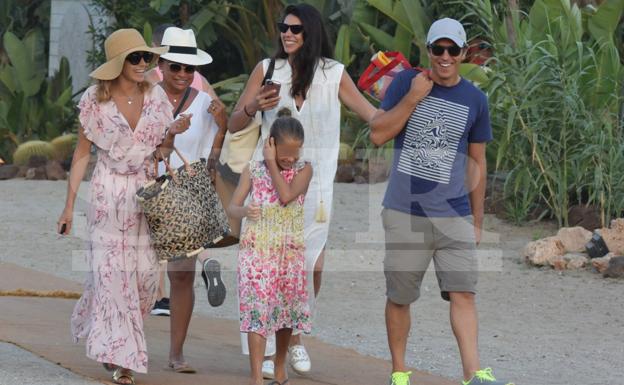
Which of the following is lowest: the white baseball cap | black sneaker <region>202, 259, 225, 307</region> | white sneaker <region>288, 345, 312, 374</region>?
white sneaker <region>288, 345, 312, 374</region>

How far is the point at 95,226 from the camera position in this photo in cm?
645

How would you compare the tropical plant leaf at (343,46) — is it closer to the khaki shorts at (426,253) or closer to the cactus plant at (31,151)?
the cactus plant at (31,151)

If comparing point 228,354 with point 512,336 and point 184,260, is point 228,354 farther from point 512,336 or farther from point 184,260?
point 512,336

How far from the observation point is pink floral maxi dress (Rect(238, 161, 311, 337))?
20.0 feet

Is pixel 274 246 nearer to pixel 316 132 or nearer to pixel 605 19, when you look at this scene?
pixel 316 132

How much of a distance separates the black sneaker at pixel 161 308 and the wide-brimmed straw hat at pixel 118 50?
2.54 meters

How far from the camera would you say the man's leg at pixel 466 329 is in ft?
19.8

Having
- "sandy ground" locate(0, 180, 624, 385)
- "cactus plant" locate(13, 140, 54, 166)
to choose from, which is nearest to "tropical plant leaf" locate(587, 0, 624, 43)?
"sandy ground" locate(0, 180, 624, 385)

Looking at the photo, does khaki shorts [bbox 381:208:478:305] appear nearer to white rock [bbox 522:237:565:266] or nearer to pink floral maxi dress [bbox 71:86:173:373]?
pink floral maxi dress [bbox 71:86:173:373]

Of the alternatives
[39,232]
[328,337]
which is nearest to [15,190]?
[39,232]

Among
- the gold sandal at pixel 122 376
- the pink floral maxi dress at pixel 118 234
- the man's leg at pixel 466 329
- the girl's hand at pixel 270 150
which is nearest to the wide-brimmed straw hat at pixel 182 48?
the pink floral maxi dress at pixel 118 234

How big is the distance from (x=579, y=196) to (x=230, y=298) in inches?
136

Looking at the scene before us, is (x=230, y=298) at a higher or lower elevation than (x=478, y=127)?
lower

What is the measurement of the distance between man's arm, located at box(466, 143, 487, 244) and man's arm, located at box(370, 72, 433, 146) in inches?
14.7
